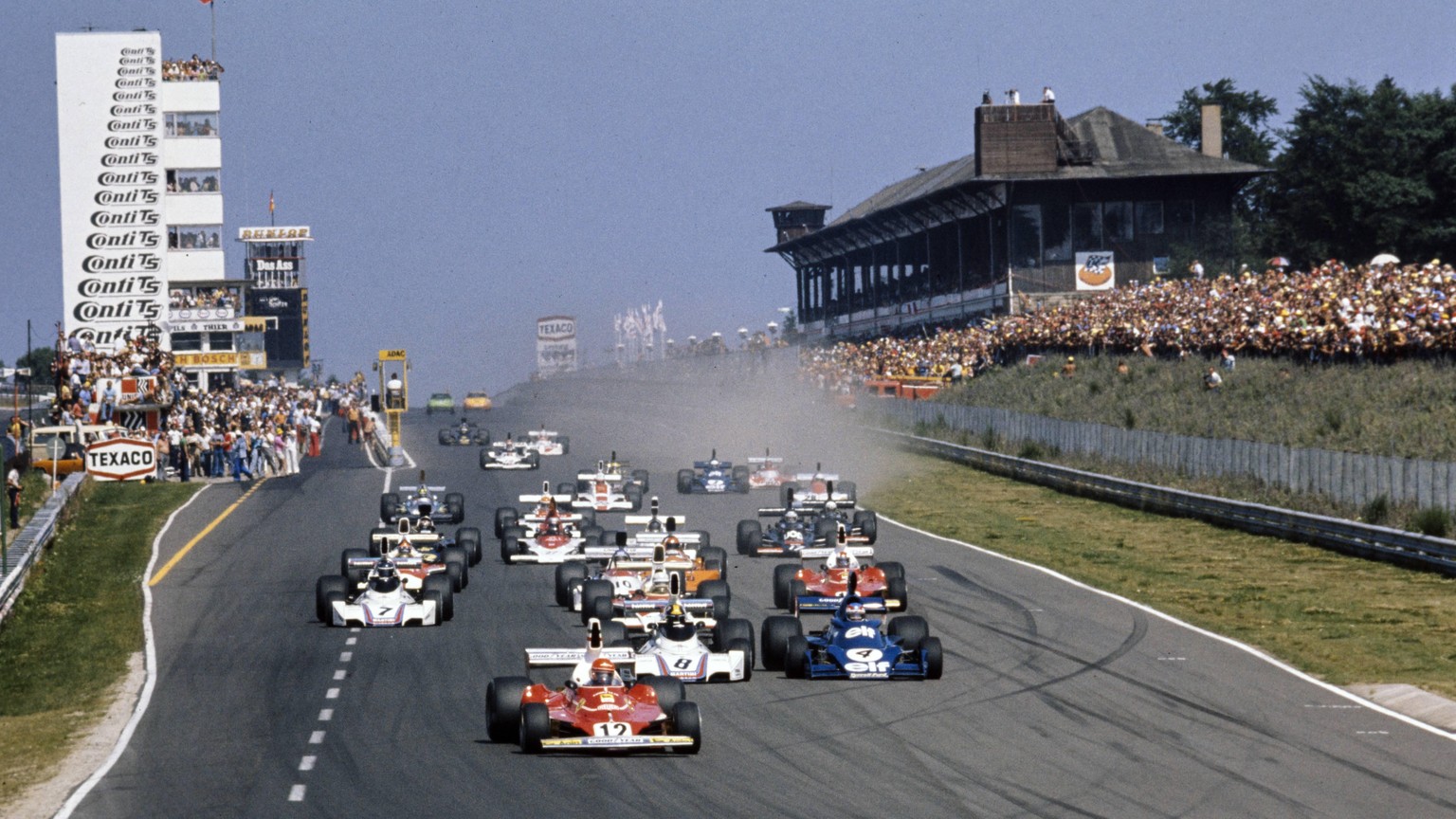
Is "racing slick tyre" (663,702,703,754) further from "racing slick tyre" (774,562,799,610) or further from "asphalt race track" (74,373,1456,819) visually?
"racing slick tyre" (774,562,799,610)

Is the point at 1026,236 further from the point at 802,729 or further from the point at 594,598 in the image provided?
the point at 802,729

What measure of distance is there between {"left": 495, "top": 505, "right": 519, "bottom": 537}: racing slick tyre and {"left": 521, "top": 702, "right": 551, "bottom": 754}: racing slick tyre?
18.9 metres

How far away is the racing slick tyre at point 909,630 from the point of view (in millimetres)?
24172

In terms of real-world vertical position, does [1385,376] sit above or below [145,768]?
above

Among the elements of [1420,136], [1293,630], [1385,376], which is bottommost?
[1293,630]

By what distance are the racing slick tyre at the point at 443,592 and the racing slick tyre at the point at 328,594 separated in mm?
1291

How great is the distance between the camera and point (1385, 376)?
43.3 meters

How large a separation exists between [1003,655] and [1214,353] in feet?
98.3

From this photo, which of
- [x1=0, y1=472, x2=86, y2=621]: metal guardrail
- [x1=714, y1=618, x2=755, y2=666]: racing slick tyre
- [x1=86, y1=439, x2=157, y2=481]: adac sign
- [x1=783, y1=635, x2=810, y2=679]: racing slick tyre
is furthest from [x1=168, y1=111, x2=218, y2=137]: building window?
[x1=783, y1=635, x2=810, y2=679]: racing slick tyre

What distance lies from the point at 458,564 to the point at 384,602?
4088 millimetres

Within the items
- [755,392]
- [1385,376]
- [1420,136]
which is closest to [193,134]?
[755,392]

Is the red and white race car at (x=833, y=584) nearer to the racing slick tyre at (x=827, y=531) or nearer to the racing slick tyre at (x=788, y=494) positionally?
the racing slick tyre at (x=827, y=531)

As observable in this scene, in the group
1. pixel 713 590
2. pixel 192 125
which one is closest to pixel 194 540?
pixel 713 590

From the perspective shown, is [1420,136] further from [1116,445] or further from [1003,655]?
[1003,655]
